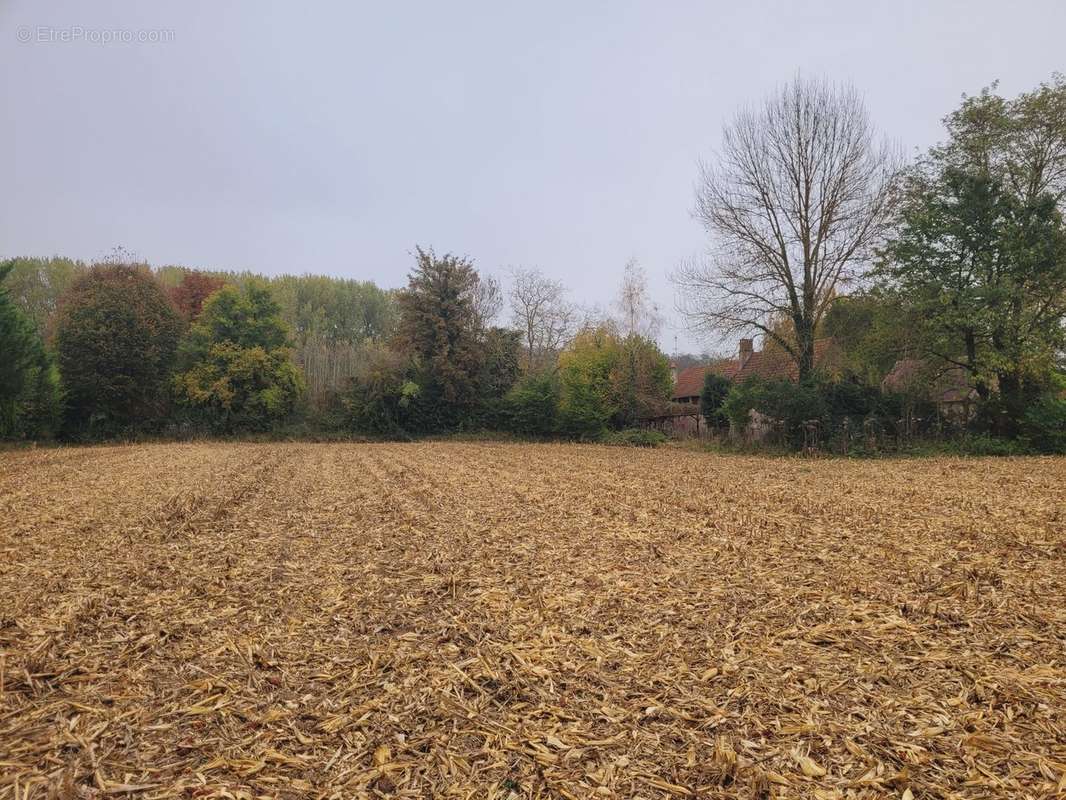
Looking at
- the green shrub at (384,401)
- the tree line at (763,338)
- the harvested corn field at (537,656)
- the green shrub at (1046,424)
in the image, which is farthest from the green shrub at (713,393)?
the harvested corn field at (537,656)

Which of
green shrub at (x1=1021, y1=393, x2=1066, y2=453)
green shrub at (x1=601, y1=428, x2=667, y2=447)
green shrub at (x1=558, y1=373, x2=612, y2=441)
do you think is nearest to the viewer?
green shrub at (x1=1021, y1=393, x2=1066, y2=453)

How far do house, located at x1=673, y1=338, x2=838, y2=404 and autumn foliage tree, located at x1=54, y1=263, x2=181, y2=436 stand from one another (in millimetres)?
24603

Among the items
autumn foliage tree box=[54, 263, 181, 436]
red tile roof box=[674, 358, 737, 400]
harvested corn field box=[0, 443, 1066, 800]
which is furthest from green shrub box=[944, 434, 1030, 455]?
autumn foliage tree box=[54, 263, 181, 436]

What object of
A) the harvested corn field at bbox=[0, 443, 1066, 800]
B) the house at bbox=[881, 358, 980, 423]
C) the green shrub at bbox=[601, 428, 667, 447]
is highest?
the house at bbox=[881, 358, 980, 423]

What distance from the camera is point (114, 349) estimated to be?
24.8 metres

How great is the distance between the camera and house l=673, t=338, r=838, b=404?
19.4 metres

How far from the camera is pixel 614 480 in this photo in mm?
10656

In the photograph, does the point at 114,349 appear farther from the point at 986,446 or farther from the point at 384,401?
the point at 986,446

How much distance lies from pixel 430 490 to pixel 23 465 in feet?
36.0

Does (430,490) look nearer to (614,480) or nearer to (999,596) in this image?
(614,480)

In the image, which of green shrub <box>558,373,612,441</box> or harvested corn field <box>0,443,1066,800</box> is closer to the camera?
harvested corn field <box>0,443,1066,800</box>

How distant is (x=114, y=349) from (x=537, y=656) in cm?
2814

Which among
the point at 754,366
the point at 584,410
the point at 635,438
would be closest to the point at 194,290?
the point at 584,410

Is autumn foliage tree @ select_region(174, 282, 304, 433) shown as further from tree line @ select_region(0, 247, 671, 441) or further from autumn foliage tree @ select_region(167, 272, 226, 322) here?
autumn foliage tree @ select_region(167, 272, 226, 322)
